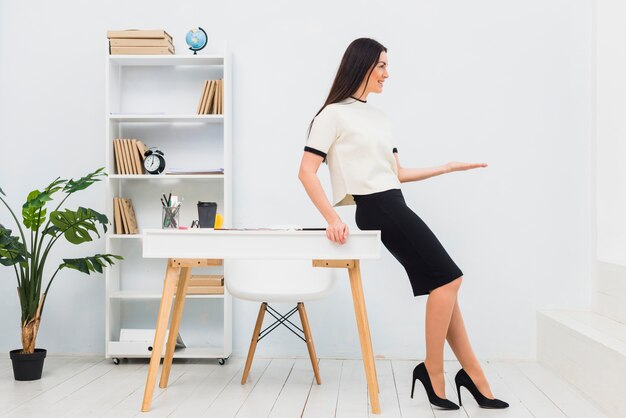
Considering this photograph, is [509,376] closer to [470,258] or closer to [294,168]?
[470,258]

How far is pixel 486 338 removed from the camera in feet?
14.4

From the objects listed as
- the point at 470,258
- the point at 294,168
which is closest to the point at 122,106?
the point at 294,168

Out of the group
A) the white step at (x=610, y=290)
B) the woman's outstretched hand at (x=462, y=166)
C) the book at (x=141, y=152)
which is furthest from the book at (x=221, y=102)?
the white step at (x=610, y=290)

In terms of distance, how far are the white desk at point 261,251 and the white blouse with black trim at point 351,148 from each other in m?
0.26

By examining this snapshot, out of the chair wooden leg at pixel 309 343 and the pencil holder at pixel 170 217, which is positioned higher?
the pencil holder at pixel 170 217

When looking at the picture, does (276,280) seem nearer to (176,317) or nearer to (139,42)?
(176,317)

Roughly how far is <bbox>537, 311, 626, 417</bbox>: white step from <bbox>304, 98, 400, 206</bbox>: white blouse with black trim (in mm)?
1157

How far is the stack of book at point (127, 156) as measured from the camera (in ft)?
14.1

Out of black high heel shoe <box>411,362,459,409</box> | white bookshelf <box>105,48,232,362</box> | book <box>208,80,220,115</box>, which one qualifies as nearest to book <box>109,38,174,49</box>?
white bookshelf <box>105,48,232,362</box>

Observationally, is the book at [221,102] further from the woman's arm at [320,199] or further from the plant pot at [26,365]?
the plant pot at [26,365]

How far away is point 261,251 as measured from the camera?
9.95 ft

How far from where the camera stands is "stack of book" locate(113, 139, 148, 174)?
4309mm

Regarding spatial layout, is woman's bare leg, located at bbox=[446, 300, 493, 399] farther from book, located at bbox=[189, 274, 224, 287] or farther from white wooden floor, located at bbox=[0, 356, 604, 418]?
book, located at bbox=[189, 274, 224, 287]

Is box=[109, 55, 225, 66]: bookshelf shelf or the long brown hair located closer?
the long brown hair
